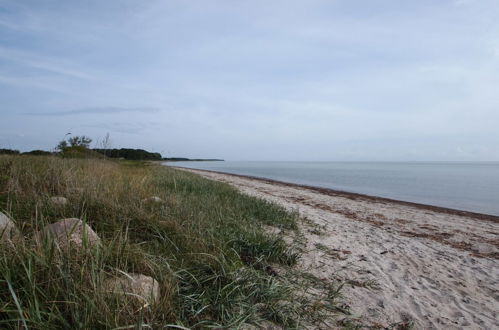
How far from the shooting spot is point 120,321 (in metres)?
1.72

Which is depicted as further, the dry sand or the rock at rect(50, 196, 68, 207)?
the rock at rect(50, 196, 68, 207)

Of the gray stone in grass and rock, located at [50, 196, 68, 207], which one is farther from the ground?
rock, located at [50, 196, 68, 207]

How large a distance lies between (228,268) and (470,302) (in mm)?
3315

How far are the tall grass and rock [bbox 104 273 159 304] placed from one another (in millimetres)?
60

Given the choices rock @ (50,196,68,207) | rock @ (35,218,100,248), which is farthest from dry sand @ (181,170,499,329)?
rock @ (50,196,68,207)

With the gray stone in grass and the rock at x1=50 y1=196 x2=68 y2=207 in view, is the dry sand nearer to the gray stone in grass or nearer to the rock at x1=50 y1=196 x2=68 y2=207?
the gray stone in grass

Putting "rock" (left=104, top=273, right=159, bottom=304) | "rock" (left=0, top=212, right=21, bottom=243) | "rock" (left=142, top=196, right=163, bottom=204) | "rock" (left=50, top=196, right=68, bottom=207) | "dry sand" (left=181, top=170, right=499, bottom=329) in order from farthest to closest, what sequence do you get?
1. "rock" (left=142, top=196, right=163, bottom=204)
2. "rock" (left=50, top=196, right=68, bottom=207)
3. "dry sand" (left=181, top=170, right=499, bottom=329)
4. "rock" (left=0, top=212, right=21, bottom=243)
5. "rock" (left=104, top=273, right=159, bottom=304)

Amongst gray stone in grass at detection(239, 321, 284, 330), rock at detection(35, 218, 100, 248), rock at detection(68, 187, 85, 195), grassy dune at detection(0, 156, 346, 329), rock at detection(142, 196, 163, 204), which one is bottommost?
gray stone in grass at detection(239, 321, 284, 330)

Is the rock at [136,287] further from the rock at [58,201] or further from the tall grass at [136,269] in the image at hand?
the rock at [58,201]

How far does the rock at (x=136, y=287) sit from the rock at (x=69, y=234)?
1.25ft

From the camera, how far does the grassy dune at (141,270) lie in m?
1.71

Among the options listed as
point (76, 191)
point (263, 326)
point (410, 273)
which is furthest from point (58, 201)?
point (410, 273)

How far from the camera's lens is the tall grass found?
1.71 meters

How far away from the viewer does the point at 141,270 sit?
7.83 feet
